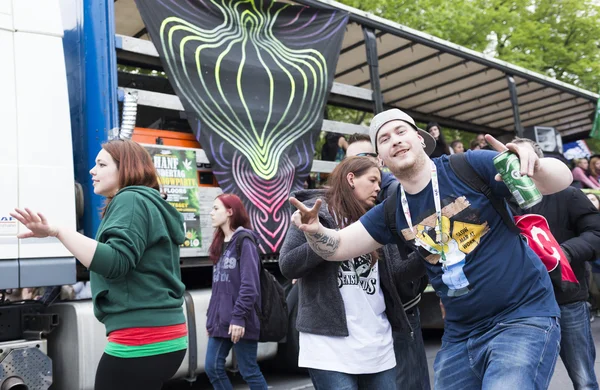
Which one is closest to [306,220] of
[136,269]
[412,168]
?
[412,168]

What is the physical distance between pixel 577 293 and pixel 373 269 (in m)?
1.46

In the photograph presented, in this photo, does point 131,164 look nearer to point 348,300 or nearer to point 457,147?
point 348,300

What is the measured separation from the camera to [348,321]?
3314 millimetres

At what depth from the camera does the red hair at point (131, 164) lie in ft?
9.62

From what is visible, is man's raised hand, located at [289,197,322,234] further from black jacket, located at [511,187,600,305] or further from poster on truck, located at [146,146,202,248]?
poster on truck, located at [146,146,202,248]

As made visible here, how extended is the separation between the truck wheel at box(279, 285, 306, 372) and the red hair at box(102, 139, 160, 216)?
119 inches

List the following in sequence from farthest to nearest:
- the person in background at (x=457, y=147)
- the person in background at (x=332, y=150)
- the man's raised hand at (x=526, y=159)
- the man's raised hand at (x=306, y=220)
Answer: the person in background at (x=457, y=147) → the person in background at (x=332, y=150) → the man's raised hand at (x=306, y=220) → the man's raised hand at (x=526, y=159)

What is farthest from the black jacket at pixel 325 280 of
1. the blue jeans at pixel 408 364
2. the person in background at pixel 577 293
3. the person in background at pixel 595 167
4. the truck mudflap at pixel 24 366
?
the person in background at pixel 595 167

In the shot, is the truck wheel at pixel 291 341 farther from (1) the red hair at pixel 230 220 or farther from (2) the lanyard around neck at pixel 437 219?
(2) the lanyard around neck at pixel 437 219

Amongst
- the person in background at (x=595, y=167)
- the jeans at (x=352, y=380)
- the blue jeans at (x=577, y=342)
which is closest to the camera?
the jeans at (x=352, y=380)

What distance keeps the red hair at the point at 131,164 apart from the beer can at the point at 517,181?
155 cm

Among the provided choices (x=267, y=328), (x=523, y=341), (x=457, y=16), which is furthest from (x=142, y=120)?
(x=457, y=16)

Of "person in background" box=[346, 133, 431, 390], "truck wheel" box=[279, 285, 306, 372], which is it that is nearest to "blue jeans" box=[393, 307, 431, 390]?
"person in background" box=[346, 133, 431, 390]

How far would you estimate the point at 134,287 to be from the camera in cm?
273
